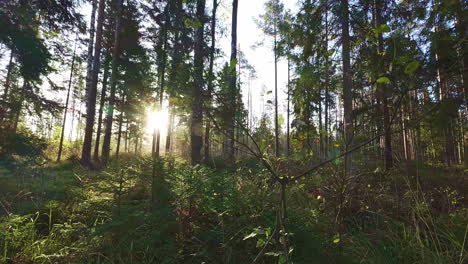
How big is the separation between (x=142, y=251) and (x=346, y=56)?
16.4 feet

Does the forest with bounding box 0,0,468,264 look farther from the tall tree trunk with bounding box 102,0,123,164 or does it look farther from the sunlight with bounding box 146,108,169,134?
the tall tree trunk with bounding box 102,0,123,164

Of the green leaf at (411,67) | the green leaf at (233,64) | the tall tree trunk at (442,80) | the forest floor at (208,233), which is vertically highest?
the tall tree trunk at (442,80)

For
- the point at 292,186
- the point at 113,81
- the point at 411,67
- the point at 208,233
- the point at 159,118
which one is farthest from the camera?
the point at 113,81

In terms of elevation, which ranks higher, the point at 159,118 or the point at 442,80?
the point at 159,118

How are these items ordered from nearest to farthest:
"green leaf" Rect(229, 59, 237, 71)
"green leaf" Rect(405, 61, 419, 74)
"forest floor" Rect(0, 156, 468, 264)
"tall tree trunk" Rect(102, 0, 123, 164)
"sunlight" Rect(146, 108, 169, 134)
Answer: "green leaf" Rect(405, 61, 419, 74) < "green leaf" Rect(229, 59, 237, 71) < "forest floor" Rect(0, 156, 468, 264) < "sunlight" Rect(146, 108, 169, 134) < "tall tree trunk" Rect(102, 0, 123, 164)

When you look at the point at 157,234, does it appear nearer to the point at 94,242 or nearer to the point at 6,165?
the point at 94,242

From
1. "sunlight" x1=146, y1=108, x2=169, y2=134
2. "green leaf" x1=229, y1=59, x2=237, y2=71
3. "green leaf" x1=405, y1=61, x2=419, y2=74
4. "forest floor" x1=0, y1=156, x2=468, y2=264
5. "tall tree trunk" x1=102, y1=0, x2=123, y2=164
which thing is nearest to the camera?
"green leaf" x1=405, y1=61, x2=419, y2=74

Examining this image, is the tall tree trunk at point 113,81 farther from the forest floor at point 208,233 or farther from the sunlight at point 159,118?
the forest floor at point 208,233

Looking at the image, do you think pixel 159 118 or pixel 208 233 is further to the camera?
pixel 159 118

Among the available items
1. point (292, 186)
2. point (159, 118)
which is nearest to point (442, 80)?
point (292, 186)

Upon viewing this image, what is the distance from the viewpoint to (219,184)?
2.75 metres

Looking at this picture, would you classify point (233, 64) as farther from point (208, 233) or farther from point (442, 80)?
point (208, 233)

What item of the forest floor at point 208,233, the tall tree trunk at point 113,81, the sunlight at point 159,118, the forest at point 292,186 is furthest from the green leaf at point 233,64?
the tall tree trunk at point 113,81

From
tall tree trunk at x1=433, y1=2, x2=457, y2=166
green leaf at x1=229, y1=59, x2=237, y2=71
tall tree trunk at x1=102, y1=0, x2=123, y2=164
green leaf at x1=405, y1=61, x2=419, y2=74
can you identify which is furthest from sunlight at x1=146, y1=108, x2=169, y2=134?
tall tree trunk at x1=102, y1=0, x2=123, y2=164
